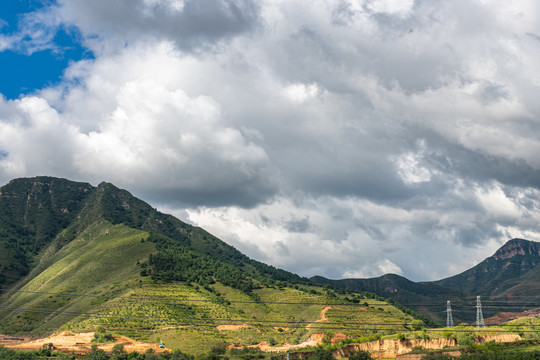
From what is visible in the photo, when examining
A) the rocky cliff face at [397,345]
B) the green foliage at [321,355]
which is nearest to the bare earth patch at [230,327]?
the green foliage at [321,355]

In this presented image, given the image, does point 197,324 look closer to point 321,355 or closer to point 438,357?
point 321,355

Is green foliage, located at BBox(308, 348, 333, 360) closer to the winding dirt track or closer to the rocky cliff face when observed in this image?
the rocky cliff face

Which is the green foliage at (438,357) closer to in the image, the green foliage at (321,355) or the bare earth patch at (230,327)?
the green foliage at (321,355)

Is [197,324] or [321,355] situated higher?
[197,324]

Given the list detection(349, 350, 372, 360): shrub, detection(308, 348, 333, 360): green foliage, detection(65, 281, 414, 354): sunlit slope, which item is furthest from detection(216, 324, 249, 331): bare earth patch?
detection(349, 350, 372, 360): shrub

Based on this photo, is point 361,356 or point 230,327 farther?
point 230,327

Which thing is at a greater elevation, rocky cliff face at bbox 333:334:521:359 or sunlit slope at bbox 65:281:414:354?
sunlit slope at bbox 65:281:414:354

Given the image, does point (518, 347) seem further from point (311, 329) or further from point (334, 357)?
point (311, 329)

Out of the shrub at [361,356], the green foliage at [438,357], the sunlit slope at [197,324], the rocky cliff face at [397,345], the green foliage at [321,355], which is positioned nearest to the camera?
the green foliage at [438,357]

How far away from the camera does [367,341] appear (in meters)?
162

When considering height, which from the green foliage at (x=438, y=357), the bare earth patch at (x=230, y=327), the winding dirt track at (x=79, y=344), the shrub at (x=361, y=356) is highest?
the bare earth patch at (x=230, y=327)

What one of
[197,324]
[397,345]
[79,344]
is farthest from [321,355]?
[79,344]

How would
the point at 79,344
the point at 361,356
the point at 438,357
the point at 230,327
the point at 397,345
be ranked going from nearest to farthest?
1. the point at 438,357
2. the point at 361,356
3. the point at 79,344
4. the point at 397,345
5. the point at 230,327

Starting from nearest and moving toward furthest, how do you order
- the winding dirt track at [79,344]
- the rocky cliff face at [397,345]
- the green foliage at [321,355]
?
A: the green foliage at [321,355] < the winding dirt track at [79,344] < the rocky cliff face at [397,345]
